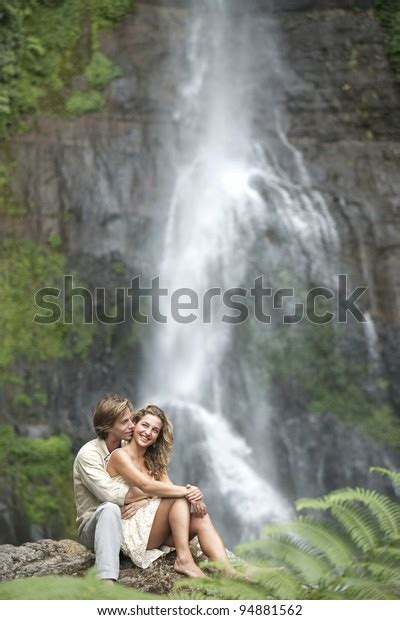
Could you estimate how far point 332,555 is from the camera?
1804mm

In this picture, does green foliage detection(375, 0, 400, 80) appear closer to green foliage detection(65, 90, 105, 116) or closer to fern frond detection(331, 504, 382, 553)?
green foliage detection(65, 90, 105, 116)

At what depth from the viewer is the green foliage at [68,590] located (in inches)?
70.9

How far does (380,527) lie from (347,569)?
0.16 m

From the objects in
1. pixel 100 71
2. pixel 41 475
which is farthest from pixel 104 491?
pixel 100 71

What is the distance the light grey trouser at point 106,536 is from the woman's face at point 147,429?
0.27 metres

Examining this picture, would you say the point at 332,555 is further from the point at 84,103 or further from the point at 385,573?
the point at 84,103

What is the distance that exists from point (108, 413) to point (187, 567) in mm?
666

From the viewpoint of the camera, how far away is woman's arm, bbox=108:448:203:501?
2.80 m

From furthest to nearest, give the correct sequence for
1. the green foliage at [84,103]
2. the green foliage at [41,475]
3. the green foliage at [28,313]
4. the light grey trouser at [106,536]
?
the green foliage at [84,103], the green foliage at [28,313], the green foliage at [41,475], the light grey trouser at [106,536]

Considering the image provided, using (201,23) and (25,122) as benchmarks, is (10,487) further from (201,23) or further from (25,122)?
(201,23)

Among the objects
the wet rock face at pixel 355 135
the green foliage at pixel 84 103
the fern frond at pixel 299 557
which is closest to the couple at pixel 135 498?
the fern frond at pixel 299 557

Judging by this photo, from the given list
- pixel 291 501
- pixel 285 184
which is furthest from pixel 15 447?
pixel 285 184

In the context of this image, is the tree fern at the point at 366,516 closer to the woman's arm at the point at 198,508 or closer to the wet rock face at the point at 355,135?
the woman's arm at the point at 198,508
